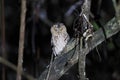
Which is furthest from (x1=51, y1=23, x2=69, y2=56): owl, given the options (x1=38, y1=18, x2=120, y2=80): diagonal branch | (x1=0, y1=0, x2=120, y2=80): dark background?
(x1=0, y1=0, x2=120, y2=80): dark background

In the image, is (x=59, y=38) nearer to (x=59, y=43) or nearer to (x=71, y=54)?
(x=59, y=43)

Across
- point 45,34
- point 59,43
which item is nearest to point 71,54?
point 59,43

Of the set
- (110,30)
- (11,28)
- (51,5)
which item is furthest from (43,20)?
(110,30)

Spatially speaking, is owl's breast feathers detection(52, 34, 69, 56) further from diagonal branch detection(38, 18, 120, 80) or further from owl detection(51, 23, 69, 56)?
diagonal branch detection(38, 18, 120, 80)

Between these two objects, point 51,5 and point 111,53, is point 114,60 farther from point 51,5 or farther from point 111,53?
point 51,5

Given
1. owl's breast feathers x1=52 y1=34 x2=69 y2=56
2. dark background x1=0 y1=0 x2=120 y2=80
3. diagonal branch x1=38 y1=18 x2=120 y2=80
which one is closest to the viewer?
diagonal branch x1=38 y1=18 x2=120 y2=80

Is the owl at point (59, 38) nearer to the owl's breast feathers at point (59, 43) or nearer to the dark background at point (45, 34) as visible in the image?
the owl's breast feathers at point (59, 43)

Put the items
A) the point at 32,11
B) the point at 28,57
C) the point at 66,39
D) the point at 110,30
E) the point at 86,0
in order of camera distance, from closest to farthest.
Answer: the point at 86,0 < the point at 110,30 < the point at 66,39 < the point at 32,11 < the point at 28,57

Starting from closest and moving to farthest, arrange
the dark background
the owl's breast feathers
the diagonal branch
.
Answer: the diagonal branch → the owl's breast feathers → the dark background
